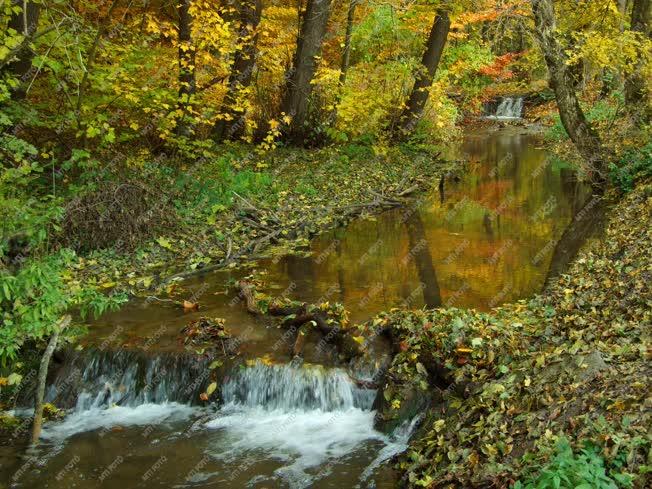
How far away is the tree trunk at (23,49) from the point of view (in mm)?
10188

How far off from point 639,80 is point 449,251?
813 cm

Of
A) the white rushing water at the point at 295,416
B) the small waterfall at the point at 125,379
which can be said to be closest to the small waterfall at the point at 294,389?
the white rushing water at the point at 295,416

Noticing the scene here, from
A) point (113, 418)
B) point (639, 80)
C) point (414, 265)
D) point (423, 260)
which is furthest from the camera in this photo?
point (639, 80)

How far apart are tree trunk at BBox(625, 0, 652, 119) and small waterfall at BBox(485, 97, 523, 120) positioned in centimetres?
2128

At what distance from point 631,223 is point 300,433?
7.08 metres

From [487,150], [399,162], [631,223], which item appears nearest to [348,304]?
[631,223]

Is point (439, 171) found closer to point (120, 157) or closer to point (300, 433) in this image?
point (120, 157)

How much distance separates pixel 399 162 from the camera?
18.5 m

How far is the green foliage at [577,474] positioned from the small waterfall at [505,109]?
1372 inches

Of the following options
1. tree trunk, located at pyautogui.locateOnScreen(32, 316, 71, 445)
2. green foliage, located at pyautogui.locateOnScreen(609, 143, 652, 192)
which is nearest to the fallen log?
tree trunk, located at pyautogui.locateOnScreen(32, 316, 71, 445)

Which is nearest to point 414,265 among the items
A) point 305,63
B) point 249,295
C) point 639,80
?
point 249,295

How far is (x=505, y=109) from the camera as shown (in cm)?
3791

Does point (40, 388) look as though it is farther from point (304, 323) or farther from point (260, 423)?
point (304, 323)

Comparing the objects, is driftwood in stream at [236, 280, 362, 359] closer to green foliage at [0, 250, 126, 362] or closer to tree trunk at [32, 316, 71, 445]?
green foliage at [0, 250, 126, 362]
